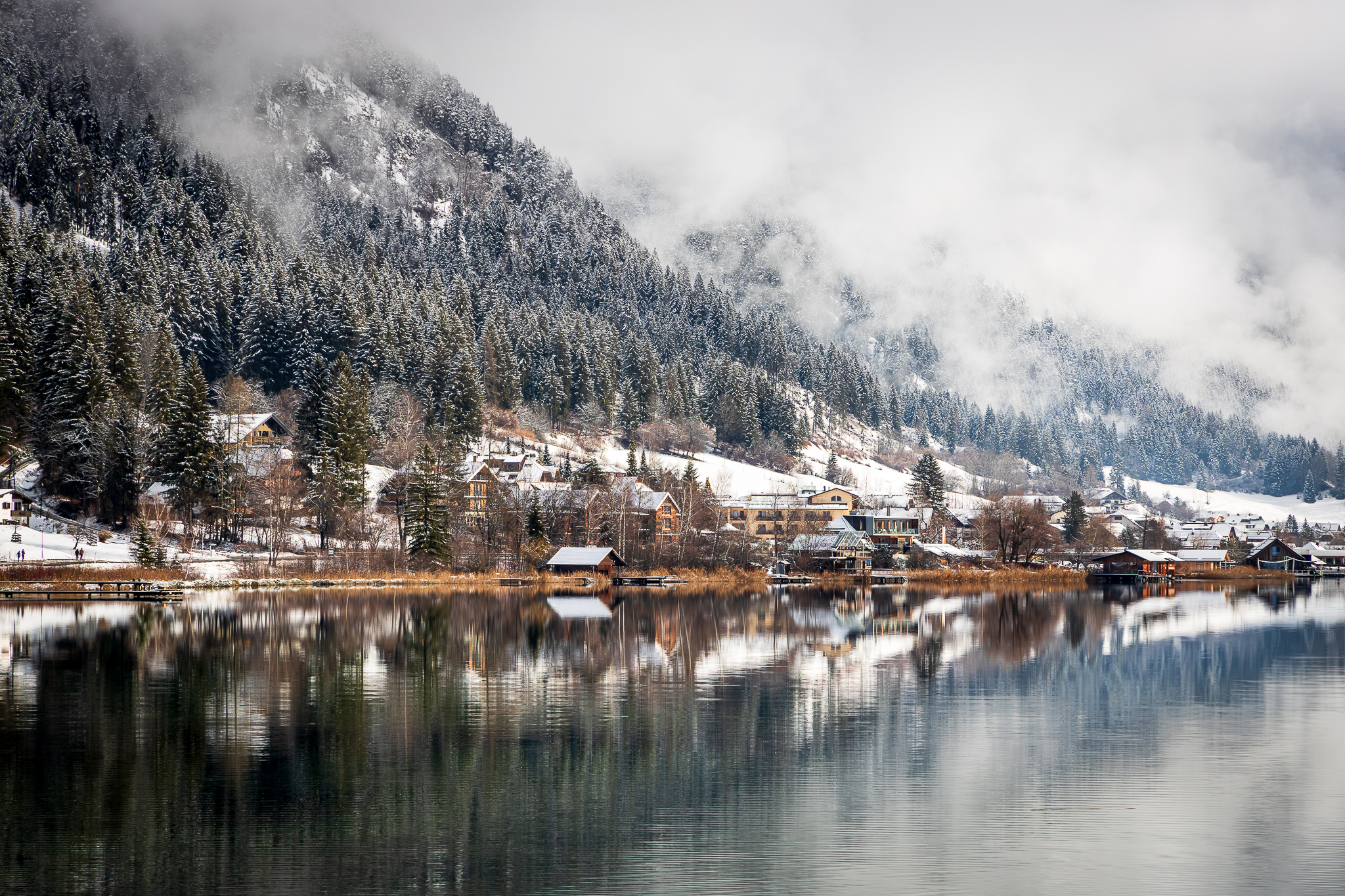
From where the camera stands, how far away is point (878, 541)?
142m

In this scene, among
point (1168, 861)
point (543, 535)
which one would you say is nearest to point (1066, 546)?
point (543, 535)

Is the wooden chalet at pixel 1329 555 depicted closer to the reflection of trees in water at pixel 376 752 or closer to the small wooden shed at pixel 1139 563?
the small wooden shed at pixel 1139 563

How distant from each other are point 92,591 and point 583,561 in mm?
39996

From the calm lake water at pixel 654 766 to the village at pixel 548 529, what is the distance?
127 feet

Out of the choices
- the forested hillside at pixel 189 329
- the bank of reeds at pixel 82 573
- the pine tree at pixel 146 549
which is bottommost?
the bank of reeds at pixel 82 573

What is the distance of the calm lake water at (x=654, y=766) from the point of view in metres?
19.1

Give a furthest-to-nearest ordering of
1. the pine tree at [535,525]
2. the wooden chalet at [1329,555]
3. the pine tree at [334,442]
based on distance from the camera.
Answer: the wooden chalet at [1329,555] → the pine tree at [535,525] → the pine tree at [334,442]

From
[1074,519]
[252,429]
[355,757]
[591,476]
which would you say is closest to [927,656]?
[355,757]

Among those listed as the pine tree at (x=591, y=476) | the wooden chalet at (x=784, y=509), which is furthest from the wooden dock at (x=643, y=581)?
the wooden chalet at (x=784, y=509)

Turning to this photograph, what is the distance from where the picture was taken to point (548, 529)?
112 meters

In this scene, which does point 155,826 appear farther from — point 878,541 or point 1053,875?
point 878,541

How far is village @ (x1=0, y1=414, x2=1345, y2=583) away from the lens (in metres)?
89.9

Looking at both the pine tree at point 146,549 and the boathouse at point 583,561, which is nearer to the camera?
the pine tree at point 146,549

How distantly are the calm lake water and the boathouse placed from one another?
4748cm
